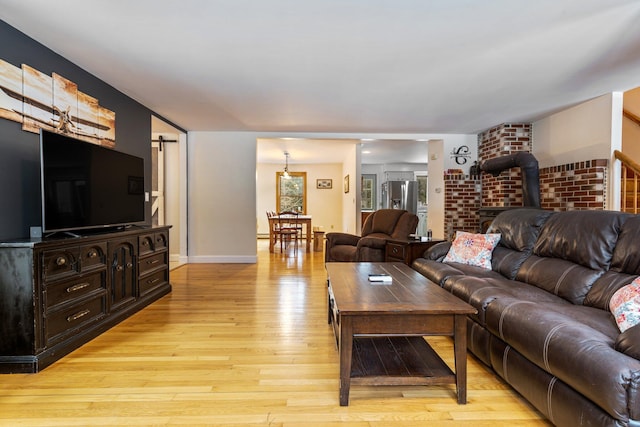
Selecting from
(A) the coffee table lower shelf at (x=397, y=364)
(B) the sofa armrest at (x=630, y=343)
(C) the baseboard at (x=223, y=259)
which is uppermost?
(B) the sofa armrest at (x=630, y=343)

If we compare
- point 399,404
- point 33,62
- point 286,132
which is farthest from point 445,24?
point 286,132

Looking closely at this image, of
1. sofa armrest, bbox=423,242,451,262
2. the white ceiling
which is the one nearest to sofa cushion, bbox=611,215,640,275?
the white ceiling

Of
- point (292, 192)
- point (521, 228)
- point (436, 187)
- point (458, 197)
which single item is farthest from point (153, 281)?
point (292, 192)

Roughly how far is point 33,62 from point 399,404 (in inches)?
132

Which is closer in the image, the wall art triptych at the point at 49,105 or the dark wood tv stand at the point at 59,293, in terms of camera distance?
the dark wood tv stand at the point at 59,293

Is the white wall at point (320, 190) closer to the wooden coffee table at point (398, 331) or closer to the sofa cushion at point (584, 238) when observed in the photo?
the sofa cushion at point (584, 238)

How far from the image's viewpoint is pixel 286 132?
18.3 feet

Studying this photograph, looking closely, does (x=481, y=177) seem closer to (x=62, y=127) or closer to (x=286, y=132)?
(x=286, y=132)

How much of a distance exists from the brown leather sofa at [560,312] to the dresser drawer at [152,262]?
8.81ft

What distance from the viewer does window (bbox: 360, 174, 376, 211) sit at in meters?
9.88

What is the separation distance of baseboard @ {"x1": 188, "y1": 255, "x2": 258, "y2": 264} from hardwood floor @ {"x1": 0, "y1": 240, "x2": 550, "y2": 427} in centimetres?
267

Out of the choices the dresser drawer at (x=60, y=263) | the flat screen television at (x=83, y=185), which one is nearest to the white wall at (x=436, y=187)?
the flat screen television at (x=83, y=185)

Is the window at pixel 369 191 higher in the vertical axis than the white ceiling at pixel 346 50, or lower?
lower

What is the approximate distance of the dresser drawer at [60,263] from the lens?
2.09 meters
